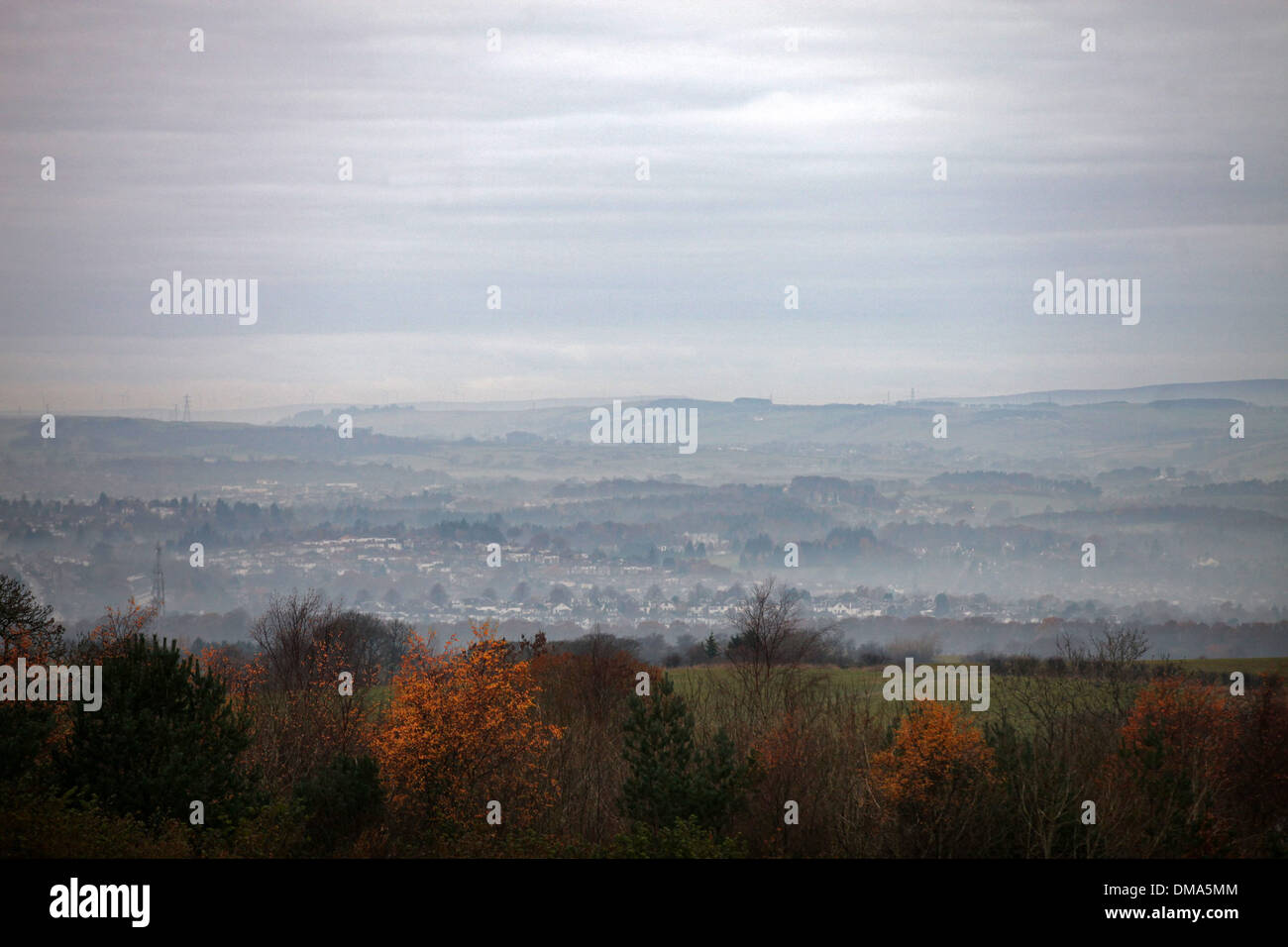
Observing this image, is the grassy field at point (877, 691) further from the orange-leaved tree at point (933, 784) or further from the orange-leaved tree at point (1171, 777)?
the orange-leaved tree at point (933, 784)

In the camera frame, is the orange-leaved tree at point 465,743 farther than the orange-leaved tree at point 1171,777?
Yes

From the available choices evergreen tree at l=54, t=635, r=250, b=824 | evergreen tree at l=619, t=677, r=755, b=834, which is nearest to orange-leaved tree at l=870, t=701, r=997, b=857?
evergreen tree at l=619, t=677, r=755, b=834

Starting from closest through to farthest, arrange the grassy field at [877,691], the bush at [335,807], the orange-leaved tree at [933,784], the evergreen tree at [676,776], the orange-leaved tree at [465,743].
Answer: the bush at [335,807]
the orange-leaved tree at [933,784]
the evergreen tree at [676,776]
the orange-leaved tree at [465,743]
the grassy field at [877,691]

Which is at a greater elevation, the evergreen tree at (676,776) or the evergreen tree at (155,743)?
the evergreen tree at (155,743)

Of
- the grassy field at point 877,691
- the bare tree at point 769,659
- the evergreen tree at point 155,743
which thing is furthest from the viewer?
the bare tree at point 769,659

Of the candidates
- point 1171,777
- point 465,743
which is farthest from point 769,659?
point 465,743

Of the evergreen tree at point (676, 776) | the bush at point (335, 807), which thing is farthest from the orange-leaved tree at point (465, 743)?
the evergreen tree at point (676, 776)

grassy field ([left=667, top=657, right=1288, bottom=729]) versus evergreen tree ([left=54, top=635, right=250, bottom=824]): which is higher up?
evergreen tree ([left=54, top=635, right=250, bottom=824])

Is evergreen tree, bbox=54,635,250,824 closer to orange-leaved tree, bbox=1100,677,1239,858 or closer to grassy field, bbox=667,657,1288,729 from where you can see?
orange-leaved tree, bbox=1100,677,1239,858

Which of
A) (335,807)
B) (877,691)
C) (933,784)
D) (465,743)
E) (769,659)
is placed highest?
(769,659)

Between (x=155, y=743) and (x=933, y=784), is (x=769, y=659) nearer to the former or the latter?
(x=933, y=784)
